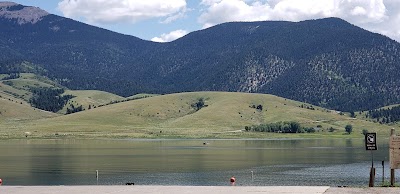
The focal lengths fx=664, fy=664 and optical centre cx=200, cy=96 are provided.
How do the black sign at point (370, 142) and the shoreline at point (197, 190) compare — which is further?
the black sign at point (370, 142)

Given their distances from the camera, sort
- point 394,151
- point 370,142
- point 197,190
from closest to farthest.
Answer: point 197,190 → point 394,151 → point 370,142

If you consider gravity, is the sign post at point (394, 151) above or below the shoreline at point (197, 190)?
above

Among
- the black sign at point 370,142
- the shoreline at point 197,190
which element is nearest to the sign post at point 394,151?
the black sign at point 370,142

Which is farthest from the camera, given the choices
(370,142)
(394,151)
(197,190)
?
(370,142)

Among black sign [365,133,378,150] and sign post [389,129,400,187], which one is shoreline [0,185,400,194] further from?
black sign [365,133,378,150]

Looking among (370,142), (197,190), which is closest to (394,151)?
(370,142)

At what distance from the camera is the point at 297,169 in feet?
367

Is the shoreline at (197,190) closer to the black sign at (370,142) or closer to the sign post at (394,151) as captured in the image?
the sign post at (394,151)

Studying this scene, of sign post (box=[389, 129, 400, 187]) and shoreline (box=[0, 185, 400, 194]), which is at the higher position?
sign post (box=[389, 129, 400, 187])

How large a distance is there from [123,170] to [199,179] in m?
21.0

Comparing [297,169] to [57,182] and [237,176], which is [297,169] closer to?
[237,176]

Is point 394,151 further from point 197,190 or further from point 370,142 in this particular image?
point 197,190

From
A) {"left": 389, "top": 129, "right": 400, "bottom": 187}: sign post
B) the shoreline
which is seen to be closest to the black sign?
{"left": 389, "top": 129, "right": 400, "bottom": 187}: sign post

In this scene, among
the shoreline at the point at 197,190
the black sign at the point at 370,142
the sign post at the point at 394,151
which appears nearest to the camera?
the shoreline at the point at 197,190
